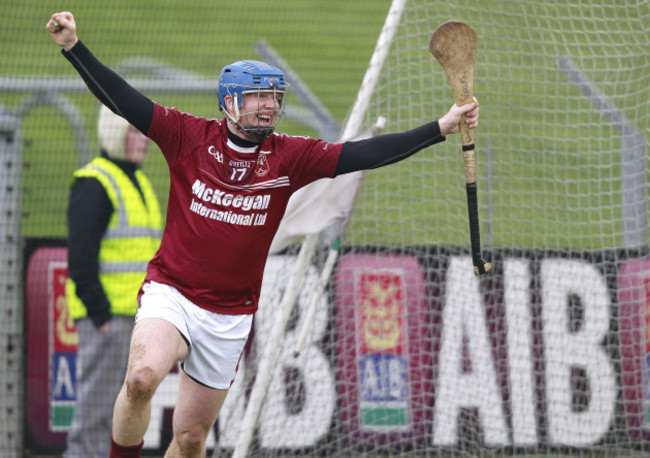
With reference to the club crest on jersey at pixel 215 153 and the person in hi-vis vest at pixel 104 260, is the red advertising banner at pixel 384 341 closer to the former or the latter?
the person in hi-vis vest at pixel 104 260

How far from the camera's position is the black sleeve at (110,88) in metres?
4.02

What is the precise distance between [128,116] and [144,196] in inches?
80.0

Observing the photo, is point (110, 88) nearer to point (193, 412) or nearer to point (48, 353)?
point (193, 412)

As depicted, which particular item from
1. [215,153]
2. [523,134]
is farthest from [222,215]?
[523,134]

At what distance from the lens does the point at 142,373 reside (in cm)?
385

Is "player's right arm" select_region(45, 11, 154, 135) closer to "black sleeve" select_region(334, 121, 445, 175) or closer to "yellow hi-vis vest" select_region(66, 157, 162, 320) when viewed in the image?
"black sleeve" select_region(334, 121, 445, 175)

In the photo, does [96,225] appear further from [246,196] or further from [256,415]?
[246,196]

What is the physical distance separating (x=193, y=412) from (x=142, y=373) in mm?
688

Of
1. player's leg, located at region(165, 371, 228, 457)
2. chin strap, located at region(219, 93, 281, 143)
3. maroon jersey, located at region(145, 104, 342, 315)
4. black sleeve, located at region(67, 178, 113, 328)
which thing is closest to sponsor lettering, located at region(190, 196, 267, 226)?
maroon jersey, located at region(145, 104, 342, 315)

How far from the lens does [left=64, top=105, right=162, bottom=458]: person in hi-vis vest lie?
5941 mm

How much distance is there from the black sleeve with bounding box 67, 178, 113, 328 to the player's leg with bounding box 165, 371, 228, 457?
1630mm

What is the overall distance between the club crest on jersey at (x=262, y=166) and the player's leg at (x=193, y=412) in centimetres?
100

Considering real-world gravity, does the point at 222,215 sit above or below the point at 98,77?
below

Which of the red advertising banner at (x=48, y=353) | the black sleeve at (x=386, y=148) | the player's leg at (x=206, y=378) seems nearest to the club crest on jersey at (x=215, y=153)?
the black sleeve at (x=386, y=148)
